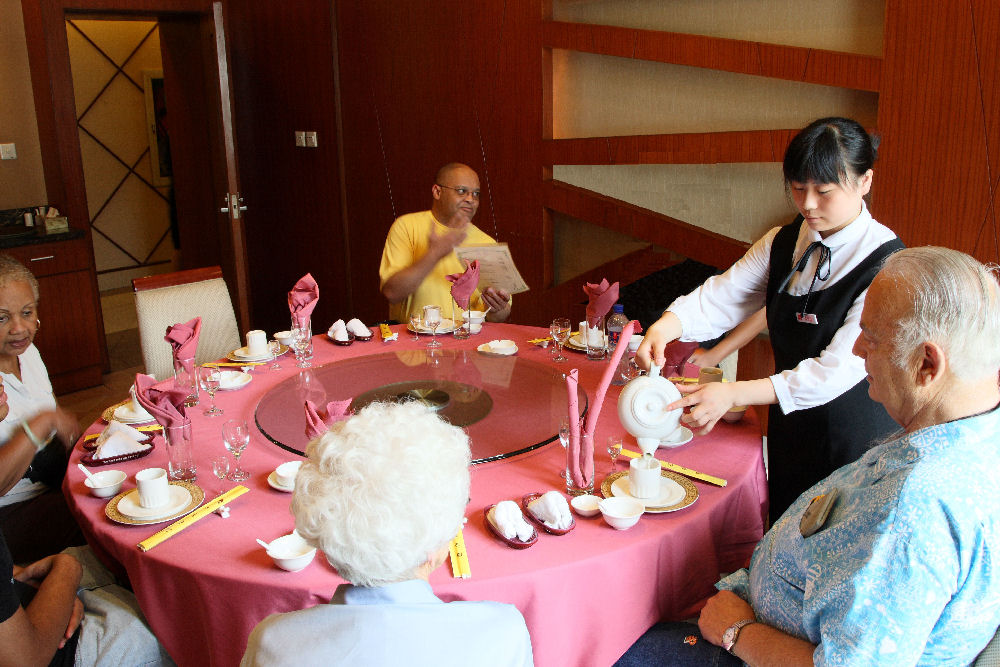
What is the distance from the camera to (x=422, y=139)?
4914mm

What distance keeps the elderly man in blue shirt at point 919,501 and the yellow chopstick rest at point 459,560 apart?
601mm

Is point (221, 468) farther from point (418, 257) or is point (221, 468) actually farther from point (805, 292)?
point (418, 257)

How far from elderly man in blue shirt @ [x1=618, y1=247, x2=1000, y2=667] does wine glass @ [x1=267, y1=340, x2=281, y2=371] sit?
75.3 inches

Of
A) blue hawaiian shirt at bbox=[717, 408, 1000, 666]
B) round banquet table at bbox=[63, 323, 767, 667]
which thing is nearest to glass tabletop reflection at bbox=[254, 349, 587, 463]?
round banquet table at bbox=[63, 323, 767, 667]

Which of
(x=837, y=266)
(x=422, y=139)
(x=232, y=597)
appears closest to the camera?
(x=232, y=597)

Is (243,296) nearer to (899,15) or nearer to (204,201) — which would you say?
(204,201)

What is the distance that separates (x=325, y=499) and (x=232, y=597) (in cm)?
65

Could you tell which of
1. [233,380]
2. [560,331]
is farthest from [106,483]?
[560,331]

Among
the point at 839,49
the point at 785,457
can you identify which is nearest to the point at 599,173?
the point at 839,49

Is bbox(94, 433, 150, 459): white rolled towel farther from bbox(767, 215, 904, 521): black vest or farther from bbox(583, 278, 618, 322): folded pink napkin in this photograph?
bbox(767, 215, 904, 521): black vest

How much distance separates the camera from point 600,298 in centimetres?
276

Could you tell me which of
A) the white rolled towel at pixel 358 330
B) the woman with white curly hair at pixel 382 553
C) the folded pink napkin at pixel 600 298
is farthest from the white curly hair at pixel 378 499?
the white rolled towel at pixel 358 330

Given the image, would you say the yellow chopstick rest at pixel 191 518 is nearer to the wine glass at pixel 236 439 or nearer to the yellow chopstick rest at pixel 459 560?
the wine glass at pixel 236 439

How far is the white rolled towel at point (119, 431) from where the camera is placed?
2164 millimetres
